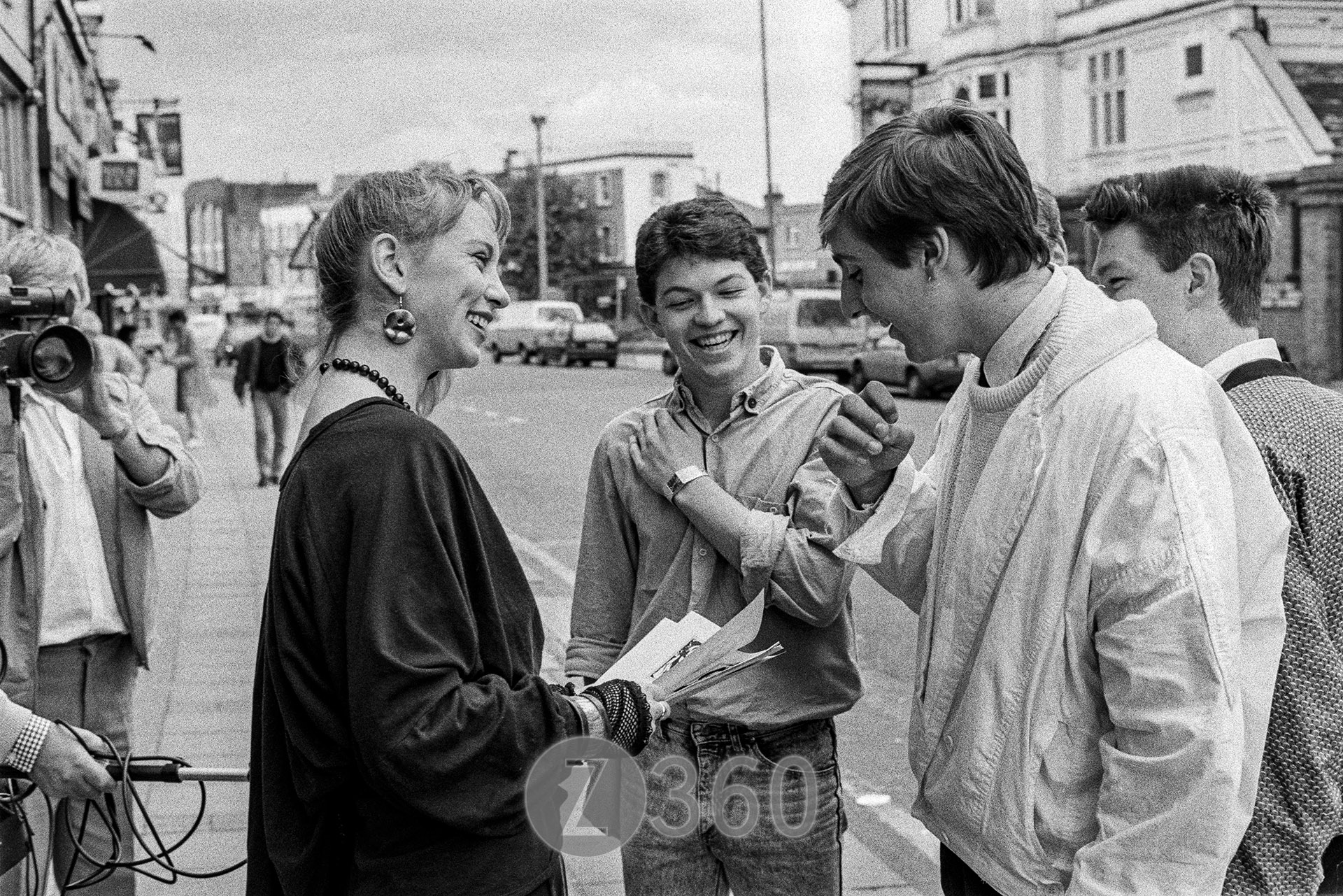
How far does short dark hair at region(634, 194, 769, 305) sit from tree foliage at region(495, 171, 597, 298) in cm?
7011

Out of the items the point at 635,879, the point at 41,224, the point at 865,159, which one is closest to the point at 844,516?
the point at 865,159

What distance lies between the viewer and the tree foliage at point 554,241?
239 ft

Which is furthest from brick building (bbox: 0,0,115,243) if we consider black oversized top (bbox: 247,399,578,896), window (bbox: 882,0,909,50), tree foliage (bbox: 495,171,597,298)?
tree foliage (bbox: 495,171,597,298)

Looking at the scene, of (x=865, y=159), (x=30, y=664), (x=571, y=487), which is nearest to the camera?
(x=865, y=159)

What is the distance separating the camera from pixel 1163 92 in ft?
115

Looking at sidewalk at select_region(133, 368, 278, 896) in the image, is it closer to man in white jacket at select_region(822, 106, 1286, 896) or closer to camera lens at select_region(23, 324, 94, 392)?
camera lens at select_region(23, 324, 94, 392)

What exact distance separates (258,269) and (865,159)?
4706 inches

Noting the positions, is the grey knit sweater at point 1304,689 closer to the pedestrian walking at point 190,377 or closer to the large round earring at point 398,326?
the large round earring at point 398,326

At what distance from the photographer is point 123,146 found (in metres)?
35.6

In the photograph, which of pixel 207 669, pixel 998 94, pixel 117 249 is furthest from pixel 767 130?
pixel 207 669

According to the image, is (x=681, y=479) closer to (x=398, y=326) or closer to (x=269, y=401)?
(x=398, y=326)

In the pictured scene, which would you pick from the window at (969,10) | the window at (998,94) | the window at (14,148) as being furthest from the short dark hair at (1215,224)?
the window at (969,10)

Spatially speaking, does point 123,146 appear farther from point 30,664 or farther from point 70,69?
point 30,664

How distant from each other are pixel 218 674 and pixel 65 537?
147 inches
